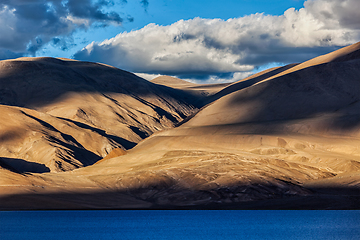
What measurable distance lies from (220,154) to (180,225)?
1760 inches

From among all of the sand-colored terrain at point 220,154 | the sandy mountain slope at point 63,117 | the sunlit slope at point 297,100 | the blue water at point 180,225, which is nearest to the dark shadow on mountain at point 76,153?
the sandy mountain slope at point 63,117

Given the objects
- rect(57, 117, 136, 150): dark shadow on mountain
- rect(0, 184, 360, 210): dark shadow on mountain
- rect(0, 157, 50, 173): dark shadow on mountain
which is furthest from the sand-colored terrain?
rect(57, 117, 136, 150): dark shadow on mountain

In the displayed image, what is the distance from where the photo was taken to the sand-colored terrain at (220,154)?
73188 millimetres

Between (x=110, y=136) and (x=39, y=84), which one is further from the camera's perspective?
(x=39, y=84)

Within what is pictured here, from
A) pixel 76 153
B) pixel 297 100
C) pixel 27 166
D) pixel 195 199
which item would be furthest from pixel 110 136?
pixel 195 199

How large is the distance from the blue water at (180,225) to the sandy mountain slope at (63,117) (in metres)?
37.0

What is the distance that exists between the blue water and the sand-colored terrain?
32.1 feet

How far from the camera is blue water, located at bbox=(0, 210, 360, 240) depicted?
41719 mm

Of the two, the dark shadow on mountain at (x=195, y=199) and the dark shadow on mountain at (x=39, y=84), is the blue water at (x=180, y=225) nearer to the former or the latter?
the dark shadow on mountain at (x=195, y=199)

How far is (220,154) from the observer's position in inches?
3676

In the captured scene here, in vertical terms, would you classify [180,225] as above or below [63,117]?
below

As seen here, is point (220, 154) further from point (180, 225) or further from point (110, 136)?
point (110, 136)

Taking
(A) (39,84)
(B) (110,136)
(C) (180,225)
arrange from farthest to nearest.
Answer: (A) (39,84) → (B) (110,136) → (C) (180,225)

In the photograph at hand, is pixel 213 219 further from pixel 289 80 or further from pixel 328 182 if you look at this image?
pixel 289 80
